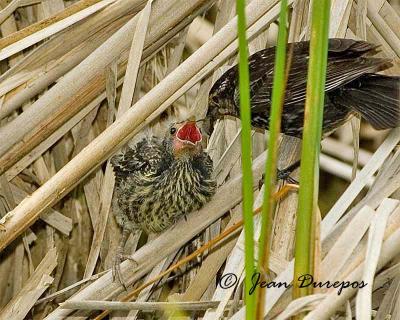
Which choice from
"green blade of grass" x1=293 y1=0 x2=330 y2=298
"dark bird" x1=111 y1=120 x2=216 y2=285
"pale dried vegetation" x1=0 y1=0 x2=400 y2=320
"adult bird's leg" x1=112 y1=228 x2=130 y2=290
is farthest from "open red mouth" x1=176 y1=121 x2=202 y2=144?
"green blade of grass" x1=293 y1=0 x2=330 y2=298

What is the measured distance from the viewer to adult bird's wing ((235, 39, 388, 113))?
3.10 m

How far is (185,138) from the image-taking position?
10.6ft

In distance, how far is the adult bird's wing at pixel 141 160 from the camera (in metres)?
3.48

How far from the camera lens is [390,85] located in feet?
10.6

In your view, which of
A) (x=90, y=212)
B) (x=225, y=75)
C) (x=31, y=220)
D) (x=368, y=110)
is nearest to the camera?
(x=31, y=220)

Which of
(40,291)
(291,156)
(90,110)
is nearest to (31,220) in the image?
(40,291)

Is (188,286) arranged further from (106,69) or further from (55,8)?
(55,8)

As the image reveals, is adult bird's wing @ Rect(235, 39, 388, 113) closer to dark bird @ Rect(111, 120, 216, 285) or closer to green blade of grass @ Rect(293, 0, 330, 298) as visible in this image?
dark bird @ Rect(111, 120, 216, 285)

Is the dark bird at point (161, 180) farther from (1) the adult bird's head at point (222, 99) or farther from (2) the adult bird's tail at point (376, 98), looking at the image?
(2) the adult bird's tail at point (376, 98)

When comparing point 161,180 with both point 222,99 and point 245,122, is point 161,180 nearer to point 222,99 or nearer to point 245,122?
point 222,99

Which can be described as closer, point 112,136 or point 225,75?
point 112,136

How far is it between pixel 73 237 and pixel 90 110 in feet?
2.14

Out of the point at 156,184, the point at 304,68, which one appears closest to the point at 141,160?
the point at 156,184

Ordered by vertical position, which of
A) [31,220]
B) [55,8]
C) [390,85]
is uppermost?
[390,85]
